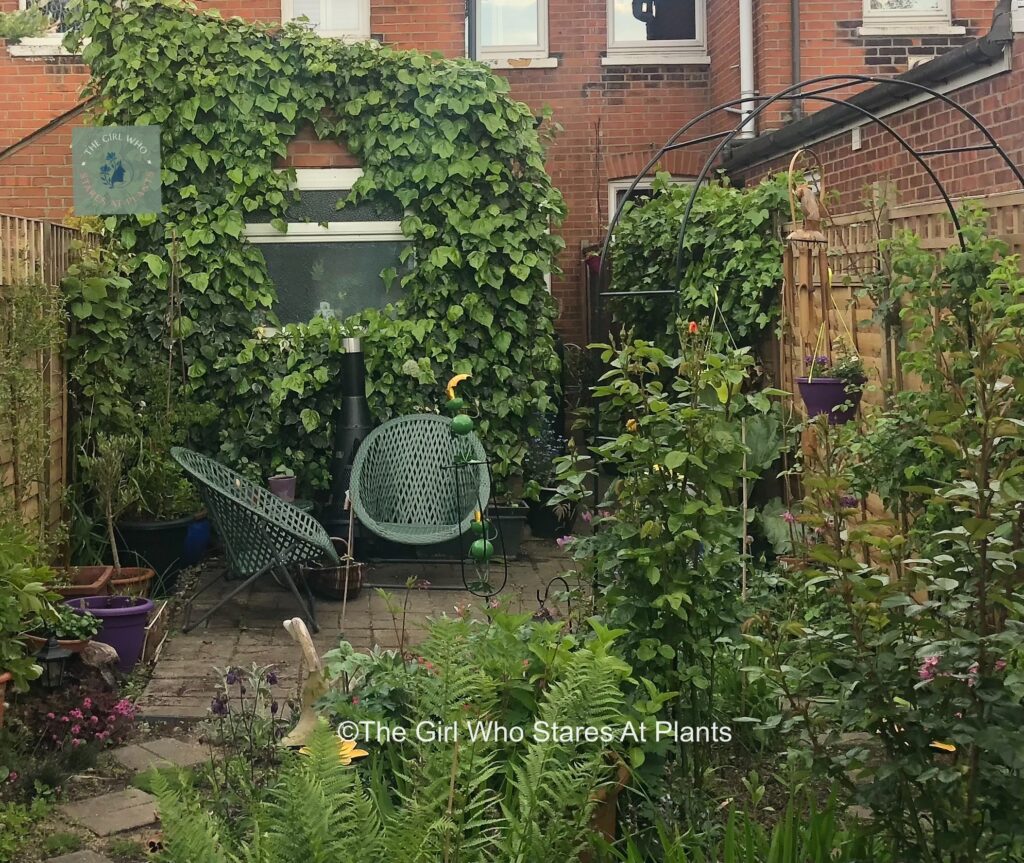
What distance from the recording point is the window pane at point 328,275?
8359mm

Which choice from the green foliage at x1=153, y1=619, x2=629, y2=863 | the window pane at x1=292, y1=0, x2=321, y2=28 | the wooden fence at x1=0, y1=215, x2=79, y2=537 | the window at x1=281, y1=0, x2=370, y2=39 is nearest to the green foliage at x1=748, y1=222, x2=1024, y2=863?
the green foliage at x1=153, y1=619, x2=629, y2=863

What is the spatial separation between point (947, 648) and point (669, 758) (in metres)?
1.38

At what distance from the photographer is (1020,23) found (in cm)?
554

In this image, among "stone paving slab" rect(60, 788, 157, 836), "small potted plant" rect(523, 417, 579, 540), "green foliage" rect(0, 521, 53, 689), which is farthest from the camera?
"small potted plant" rect(523, 417, 579, 540)

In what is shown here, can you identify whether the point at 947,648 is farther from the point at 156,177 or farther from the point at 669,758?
the point at 156,177

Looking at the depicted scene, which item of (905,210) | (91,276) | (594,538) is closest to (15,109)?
(91,276)

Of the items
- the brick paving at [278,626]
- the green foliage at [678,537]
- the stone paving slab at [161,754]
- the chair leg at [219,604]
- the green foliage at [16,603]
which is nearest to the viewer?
the green foliage at [678,537]

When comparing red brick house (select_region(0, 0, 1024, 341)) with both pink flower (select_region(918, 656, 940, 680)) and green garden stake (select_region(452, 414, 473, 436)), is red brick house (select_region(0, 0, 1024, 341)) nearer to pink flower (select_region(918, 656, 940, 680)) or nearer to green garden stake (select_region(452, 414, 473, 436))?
green garden stake (select_region(452, 414, 473, 436))

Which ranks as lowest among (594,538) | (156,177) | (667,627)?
(667,627)

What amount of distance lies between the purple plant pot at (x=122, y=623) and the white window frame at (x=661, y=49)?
25.2ft

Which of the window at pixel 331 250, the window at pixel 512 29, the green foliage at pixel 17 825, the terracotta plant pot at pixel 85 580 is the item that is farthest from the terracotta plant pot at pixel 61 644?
the window at pixel 512 29

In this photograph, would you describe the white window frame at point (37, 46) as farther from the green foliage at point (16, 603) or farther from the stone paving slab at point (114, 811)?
the stone paving slab at point (114, 811)

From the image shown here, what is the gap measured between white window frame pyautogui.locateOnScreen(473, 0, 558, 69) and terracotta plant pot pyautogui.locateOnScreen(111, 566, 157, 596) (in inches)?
262

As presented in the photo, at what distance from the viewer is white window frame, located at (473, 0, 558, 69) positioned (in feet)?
37.7
